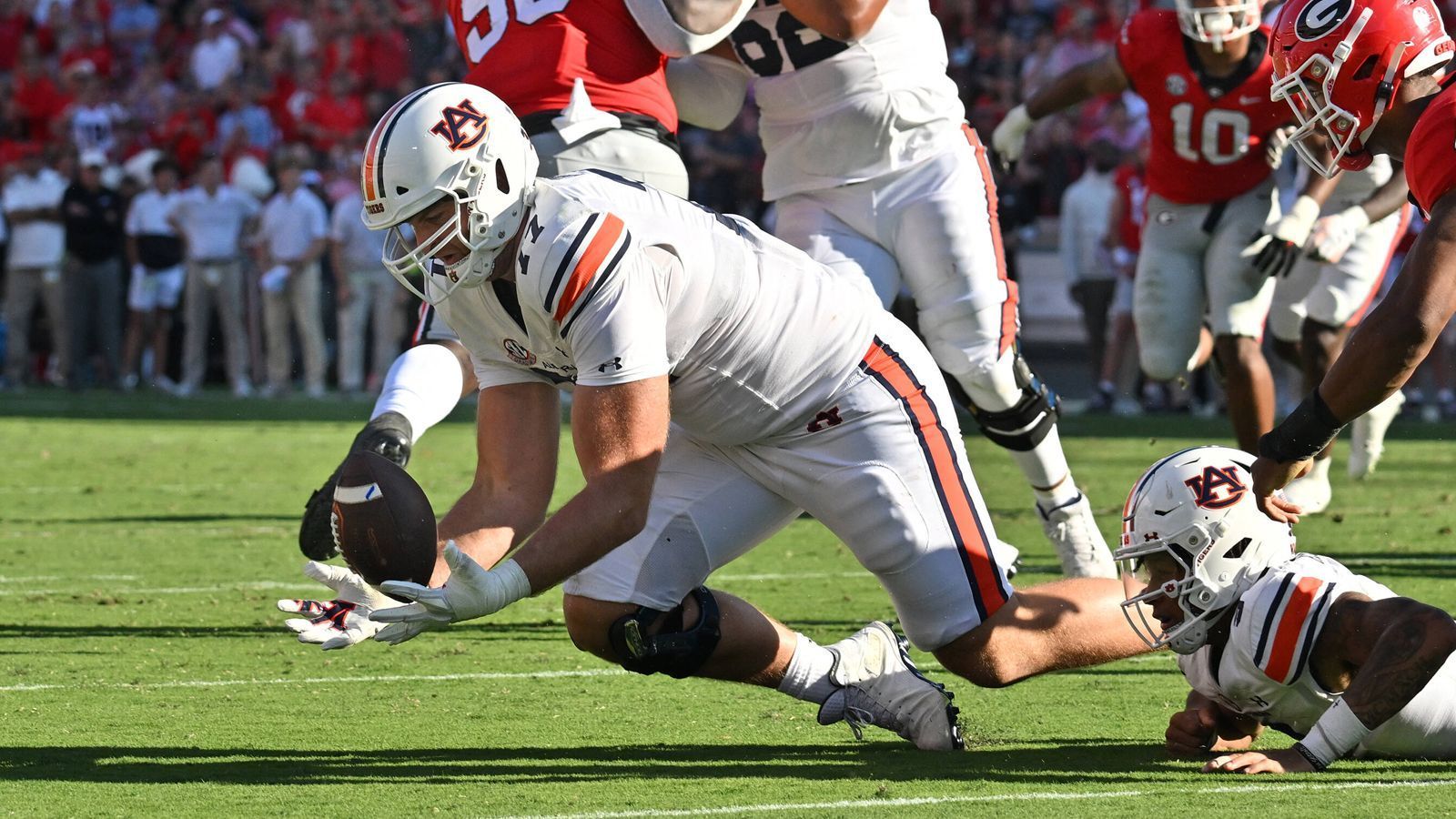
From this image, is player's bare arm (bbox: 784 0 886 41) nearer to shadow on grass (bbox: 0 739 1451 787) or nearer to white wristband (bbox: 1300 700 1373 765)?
shadow on grass (bbox: 0 739 1451 787)

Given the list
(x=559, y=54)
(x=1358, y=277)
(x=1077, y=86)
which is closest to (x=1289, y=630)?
(x=559, y=54)

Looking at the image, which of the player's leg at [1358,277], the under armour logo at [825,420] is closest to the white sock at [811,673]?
the under armour logo at [825,420]

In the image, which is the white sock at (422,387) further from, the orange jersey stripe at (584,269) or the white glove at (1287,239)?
the white glove at (1287,239)

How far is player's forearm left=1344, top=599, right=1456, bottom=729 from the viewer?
339 cm

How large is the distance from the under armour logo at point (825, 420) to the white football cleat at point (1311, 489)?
3.58 metres

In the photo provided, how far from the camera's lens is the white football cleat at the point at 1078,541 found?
5.20 m

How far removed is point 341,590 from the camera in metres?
3.80

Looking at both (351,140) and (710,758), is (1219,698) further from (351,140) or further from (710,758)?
(351,140)

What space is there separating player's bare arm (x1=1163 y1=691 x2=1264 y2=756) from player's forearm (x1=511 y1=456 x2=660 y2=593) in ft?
3.92

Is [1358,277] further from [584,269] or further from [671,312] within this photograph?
[584,269]

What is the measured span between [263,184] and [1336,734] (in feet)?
44.2

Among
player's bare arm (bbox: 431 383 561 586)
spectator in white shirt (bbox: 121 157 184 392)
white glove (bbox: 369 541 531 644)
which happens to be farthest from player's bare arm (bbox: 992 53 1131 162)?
spectator in white shirt (bbox: 121 157 184 392)

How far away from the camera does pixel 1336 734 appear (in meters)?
3.47

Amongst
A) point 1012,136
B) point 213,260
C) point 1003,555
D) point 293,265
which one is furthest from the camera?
point 213,260
